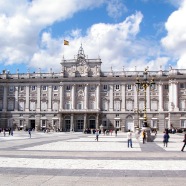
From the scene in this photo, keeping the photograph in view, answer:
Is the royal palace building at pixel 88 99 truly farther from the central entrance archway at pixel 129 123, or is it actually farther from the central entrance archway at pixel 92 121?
the central entrance archway at pixel 129 123

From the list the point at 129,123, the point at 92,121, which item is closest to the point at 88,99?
the point at 92,121

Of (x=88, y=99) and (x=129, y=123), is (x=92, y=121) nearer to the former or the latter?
(x=88, y=99)

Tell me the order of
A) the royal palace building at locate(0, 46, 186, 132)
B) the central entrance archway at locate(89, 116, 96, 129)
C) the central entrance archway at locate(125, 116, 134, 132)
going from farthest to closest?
1. the central entrance archway at locate(89, 116, 96, 129)
2. the central entrance archway at locate(125, 116, 134, 132)
3. the royal palace building at locate(0, 46, 186, 132)

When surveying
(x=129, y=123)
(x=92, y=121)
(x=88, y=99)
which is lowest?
(x=129, y=123)

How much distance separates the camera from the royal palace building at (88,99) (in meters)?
86.8

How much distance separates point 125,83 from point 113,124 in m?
10.6

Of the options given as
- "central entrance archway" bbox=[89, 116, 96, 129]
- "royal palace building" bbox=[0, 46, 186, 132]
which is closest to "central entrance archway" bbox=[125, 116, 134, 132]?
"royal palace building" bbox=[0, 46, 186, 132]

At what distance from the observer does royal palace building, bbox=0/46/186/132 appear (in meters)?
86.8

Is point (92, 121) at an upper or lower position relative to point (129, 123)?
upper

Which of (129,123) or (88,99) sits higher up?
(88,99)

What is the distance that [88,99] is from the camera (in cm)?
8994

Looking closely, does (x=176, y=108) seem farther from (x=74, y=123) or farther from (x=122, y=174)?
(x=122, y=174)

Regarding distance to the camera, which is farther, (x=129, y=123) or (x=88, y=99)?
(x=88, y=99)

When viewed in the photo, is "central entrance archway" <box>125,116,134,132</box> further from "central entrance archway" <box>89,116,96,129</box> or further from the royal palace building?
"central entrance archway" <box>89,116,96,129</box>
